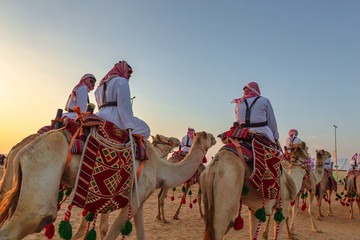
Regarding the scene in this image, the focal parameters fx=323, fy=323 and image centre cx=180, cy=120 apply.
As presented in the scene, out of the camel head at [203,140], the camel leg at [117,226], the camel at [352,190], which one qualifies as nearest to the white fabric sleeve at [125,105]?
the camel leg at [117,226]

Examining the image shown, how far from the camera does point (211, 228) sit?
4590 mm

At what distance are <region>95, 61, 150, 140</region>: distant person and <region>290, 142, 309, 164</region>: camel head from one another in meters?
5.66

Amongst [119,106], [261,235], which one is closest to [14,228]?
[119,106]

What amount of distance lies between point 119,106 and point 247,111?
2350mm

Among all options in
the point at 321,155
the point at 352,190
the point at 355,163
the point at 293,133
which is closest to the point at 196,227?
the point at 293,133

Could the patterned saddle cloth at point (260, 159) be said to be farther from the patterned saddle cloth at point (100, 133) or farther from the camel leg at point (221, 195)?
the patterned saddle cloth at point (100, 133)

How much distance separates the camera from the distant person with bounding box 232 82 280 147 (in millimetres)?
5680

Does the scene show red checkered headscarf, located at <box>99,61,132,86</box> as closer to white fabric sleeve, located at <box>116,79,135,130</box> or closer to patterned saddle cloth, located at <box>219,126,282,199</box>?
white fabric sleeve, located at <box>116,79,135,130</box>

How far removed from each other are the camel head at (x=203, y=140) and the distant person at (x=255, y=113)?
0.72m

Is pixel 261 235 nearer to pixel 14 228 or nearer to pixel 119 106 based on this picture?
pixel 119 106

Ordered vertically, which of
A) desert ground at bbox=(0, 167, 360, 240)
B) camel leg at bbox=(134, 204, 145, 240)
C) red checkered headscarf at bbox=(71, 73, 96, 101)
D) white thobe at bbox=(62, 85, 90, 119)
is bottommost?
desert ground at bbox=(0, 167, 360, 240)

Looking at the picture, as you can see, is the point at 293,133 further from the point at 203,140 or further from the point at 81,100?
the point at 81,100

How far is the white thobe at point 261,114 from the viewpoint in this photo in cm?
567

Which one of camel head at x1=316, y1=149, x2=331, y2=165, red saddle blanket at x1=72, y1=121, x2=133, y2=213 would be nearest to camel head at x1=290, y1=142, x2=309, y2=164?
camel head at x1=316, y1=149, x2=331, y2=165
